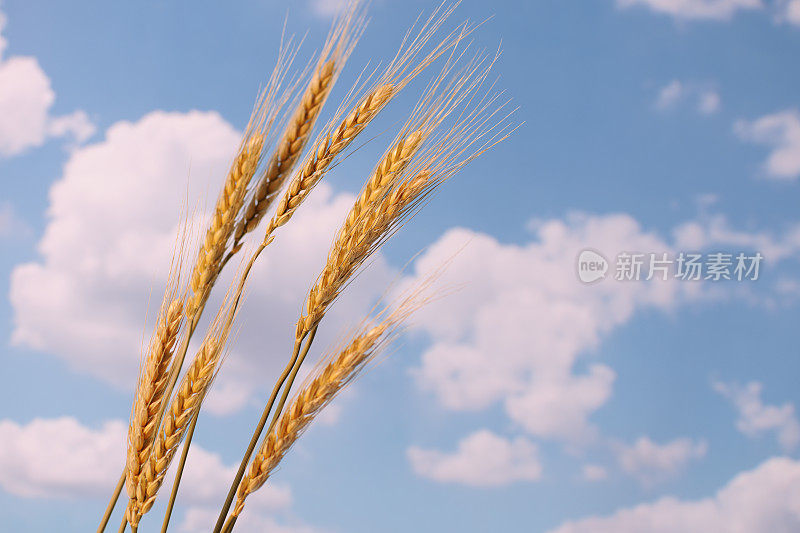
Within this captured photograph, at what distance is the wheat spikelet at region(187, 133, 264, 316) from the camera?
176 centimetres

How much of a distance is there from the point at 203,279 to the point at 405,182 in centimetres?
62

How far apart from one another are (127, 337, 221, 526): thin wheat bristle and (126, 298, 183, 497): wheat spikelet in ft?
0.09

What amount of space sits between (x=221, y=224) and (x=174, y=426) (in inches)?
20.8

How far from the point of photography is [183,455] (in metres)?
1.64

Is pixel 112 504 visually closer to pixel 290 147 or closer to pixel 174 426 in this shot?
pixel 174 426

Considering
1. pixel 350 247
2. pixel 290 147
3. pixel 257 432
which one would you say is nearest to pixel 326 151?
pixel 290 147

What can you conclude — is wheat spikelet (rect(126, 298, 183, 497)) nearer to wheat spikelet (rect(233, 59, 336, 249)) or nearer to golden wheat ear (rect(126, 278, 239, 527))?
golden wheat ear (rect(126, 278, 239, 527))

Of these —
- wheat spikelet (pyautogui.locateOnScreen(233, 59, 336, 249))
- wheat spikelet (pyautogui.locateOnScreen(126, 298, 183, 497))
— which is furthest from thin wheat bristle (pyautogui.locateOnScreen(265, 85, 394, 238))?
wheat spikelet (pyautogui.locateOnScreen(126, 298, 183, 497))

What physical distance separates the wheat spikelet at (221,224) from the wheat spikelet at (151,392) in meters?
0.09

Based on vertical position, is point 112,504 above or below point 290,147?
below

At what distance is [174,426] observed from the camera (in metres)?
1.72

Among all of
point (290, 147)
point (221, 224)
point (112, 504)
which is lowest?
point (112, 504)

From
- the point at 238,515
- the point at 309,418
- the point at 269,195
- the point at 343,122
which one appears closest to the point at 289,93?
→ the point at 343,122

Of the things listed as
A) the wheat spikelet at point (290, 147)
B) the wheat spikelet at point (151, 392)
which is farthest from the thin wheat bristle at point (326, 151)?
the wheat spikelet at point (151, 392)
